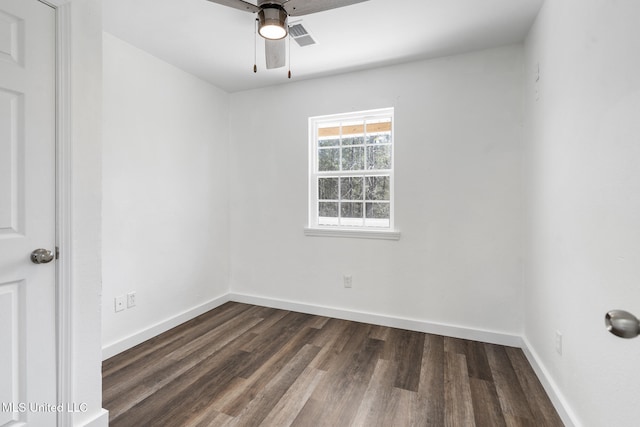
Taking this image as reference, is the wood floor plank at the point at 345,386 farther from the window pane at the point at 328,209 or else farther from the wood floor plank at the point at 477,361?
the window pane at the point at 328,209

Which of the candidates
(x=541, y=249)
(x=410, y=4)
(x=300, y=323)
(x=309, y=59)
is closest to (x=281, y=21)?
(x=410, y=4)

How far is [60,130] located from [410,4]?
2182mm

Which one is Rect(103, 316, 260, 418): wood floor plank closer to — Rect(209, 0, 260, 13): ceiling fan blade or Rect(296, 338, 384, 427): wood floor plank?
Rect(296, 338, 384, 427): wood floor plank

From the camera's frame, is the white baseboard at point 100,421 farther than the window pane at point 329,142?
No

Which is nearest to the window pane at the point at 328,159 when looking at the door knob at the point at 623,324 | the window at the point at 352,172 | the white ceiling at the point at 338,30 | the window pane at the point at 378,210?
the window at the point at 352,172

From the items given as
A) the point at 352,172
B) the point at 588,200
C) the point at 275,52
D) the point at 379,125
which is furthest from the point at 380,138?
the point at 588,200

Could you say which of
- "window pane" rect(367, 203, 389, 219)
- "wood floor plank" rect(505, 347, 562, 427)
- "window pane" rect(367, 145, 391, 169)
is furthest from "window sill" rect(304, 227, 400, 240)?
"wood floor plank" rect(505, 347, 562, 427)

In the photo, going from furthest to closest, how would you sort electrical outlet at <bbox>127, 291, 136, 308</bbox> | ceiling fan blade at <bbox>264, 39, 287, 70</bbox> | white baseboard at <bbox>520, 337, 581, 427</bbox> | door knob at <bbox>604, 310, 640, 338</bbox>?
1. electrical outlet at <bbox>127, 291, 136, 308</bbox>
2. ceiling fan blade at <bbox>264, 39, 287, 70</bbox>
3. white baseboard at <bbox>520, 337, 581, 427</bbox>
4. door knob at <bbox>604, 310, 640, 338</bbox>

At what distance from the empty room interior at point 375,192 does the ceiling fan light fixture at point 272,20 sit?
313 mm

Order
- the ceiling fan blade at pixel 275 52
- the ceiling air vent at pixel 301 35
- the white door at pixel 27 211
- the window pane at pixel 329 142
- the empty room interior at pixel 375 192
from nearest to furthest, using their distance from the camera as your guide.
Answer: the white door at pixel 27 211 → the empty room interior at pixel 375 192 → the ceiling fan blade at pixel 275 52 → the ceiling air vent at pixel 301 35 → the window pane at pixel 329 142

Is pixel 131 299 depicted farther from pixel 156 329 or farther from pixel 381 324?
pixel 381 324

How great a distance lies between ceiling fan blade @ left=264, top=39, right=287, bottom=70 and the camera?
80.0 inches

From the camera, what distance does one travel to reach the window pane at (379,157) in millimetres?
3049

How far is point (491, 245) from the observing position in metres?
2.62
